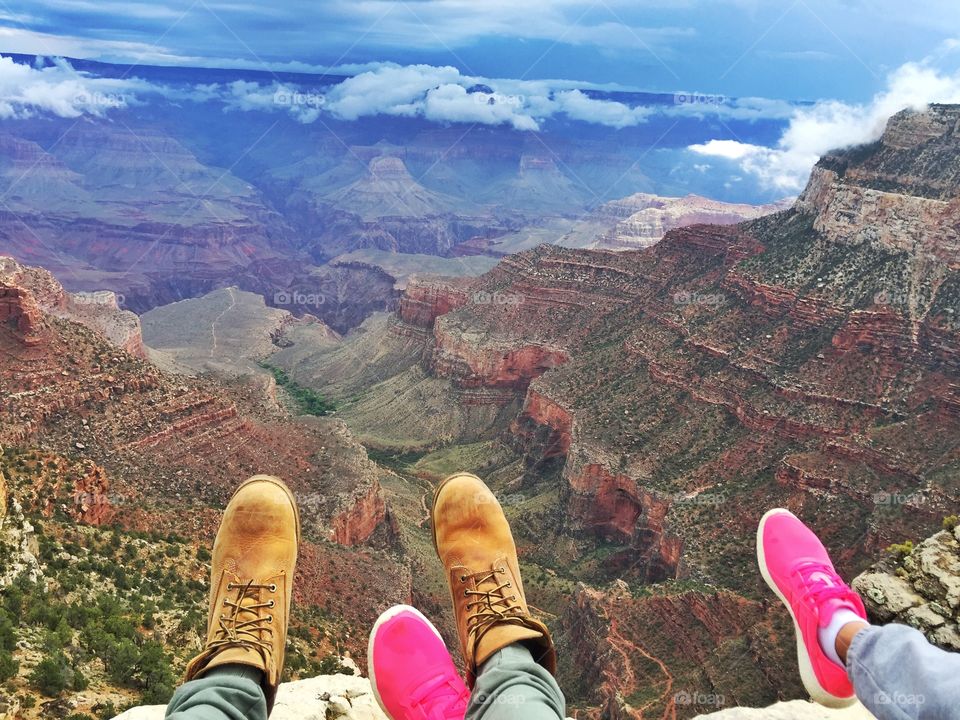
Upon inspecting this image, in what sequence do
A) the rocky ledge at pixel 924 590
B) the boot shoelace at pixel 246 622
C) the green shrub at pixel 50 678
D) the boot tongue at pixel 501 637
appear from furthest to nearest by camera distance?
the green shrub at pixel 50 678, the rocky ledge at pixel 924 590, the boot tongue at pixel 501 637, the boot shoelace at pixel 246 622

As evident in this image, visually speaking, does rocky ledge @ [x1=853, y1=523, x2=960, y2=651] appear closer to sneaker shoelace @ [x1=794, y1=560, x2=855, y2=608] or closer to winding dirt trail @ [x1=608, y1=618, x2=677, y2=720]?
sneaker shoelace @ [x1=794, y1=560, x2=855, y2=608]

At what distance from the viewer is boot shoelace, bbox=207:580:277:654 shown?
823 cm

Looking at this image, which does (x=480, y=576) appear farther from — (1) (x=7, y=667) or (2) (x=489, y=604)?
(1) (x=7, y=667)

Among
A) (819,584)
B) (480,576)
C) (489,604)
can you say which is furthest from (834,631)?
(480,576)

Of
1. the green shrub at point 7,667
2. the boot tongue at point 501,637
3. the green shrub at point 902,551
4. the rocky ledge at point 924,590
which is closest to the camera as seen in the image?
the boot tongue at point 501,637

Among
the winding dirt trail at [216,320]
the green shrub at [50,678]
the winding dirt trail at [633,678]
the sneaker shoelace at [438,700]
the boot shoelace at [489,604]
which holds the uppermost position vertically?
the boot shoelace at [489,604]

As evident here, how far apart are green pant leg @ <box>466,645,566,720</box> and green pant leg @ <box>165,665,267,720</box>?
2.26 metres

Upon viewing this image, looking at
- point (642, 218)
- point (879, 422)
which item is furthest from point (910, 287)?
point (642, 218)

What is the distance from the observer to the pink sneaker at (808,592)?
8844 mm

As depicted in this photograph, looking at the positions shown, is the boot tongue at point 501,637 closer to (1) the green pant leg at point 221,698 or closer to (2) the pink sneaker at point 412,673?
(2) the pink sneaker at point 412,673

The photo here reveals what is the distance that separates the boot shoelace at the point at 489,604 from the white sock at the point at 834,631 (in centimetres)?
390

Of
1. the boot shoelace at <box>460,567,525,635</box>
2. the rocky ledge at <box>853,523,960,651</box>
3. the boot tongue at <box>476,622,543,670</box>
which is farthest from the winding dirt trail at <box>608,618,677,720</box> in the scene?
the boot tongue at <box>476,622,543,670</box>

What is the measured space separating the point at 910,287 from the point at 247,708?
1849 inches

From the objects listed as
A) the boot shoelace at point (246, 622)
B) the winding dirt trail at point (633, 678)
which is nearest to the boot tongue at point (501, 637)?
the boot shoelace at point (246, 622)
